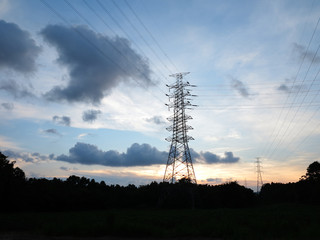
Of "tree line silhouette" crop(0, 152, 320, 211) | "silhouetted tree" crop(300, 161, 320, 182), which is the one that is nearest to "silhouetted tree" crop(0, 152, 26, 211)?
"tree line silhouette" crop(0, 152, 320, 211)

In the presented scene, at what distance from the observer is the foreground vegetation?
83.1 ft

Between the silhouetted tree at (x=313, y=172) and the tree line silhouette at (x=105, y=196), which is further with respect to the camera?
the silhouetted tree at (x=313, y=172)

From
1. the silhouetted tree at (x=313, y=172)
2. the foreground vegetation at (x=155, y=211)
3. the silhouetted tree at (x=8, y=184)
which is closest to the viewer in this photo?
the foreground vegetation at (x=155, y=211)

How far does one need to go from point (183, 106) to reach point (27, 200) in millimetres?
44411

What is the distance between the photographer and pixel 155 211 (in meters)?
57.2

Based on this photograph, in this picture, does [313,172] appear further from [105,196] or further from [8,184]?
[8,184]

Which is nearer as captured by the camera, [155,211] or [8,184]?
[155,211]

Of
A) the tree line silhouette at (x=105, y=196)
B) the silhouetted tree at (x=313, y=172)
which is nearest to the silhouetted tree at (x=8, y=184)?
the tree line silhouette at (x=105, y=196)

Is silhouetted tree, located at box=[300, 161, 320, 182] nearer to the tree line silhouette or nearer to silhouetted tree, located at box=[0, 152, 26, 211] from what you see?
the tree line silhouette

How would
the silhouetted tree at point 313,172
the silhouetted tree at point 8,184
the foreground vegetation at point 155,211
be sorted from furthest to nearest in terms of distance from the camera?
the silhouetted tree at point 313,172 → the silhouetted tree at point 8,184 → the foreground vegetation at point 155,211

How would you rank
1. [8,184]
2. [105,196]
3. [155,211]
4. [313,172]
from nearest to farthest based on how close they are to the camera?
[155,211], [8,184], [105,196], [313,172]

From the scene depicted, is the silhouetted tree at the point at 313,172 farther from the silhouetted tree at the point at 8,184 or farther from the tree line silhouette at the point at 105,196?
the silhouetted tree at the point at 8,184

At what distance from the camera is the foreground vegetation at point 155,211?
25.3 metres

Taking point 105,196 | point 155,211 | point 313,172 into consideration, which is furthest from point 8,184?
point 313,172
